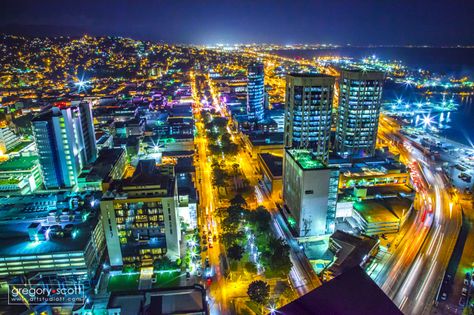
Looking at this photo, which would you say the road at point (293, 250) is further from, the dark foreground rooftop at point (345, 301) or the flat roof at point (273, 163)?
the dark foreground rooftop at point (345, 301)

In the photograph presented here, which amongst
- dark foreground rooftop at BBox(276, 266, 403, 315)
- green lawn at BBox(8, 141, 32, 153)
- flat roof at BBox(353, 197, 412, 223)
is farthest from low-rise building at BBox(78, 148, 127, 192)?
flat roof at BBox(353, 197, 412, 223)

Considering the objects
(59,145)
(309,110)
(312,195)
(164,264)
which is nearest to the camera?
(164,264)

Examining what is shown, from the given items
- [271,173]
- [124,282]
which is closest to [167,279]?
[124,282]

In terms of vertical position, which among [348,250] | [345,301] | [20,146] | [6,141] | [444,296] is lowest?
[444,296]

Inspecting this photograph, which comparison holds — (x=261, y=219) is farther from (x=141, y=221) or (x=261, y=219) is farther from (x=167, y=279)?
(x=141, y=221)

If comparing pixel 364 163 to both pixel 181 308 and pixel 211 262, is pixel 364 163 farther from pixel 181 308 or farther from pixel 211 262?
pixel 181 308

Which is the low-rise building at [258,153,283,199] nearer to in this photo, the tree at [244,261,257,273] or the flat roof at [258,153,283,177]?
the flat roof at [258,153,283,177]
